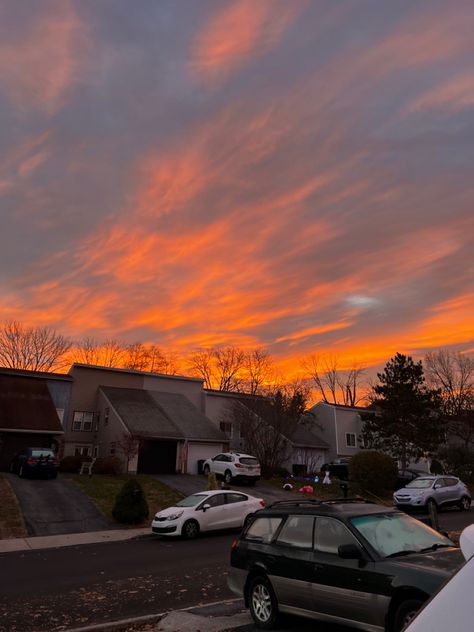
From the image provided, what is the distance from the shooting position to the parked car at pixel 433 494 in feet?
78.9

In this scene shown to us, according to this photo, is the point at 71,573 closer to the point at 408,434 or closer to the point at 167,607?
the point at 167,607

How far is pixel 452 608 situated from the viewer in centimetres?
171

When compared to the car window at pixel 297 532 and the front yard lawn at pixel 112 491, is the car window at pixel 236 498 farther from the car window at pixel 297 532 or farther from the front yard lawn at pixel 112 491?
the car window at pixel 297 532

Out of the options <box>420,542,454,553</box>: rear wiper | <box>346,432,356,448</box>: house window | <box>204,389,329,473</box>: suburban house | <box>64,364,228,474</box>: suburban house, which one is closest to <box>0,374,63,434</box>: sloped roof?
<box>64,364,228,474</box>: suburban house

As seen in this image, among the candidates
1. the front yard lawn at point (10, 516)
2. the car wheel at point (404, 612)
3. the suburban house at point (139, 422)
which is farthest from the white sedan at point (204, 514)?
the suburban house at point (139, 422)

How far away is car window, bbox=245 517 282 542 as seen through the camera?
25.3 ft

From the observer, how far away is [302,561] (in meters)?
6.89

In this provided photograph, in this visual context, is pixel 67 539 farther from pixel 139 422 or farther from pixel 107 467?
pixel 139 422

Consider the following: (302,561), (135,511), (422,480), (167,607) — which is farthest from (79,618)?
(422,480)

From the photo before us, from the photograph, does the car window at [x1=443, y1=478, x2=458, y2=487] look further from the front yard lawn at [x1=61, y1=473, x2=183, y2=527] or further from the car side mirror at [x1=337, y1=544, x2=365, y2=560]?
the car side mirror at [x1=337, y1=544, x2=365, y2=560]

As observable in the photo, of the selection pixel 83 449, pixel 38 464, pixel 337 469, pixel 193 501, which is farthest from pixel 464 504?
pixel 83 449

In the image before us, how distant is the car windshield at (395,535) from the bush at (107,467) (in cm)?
2730

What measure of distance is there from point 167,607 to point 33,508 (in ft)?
49.9

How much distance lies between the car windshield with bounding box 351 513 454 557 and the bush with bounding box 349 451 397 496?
77.2ft
